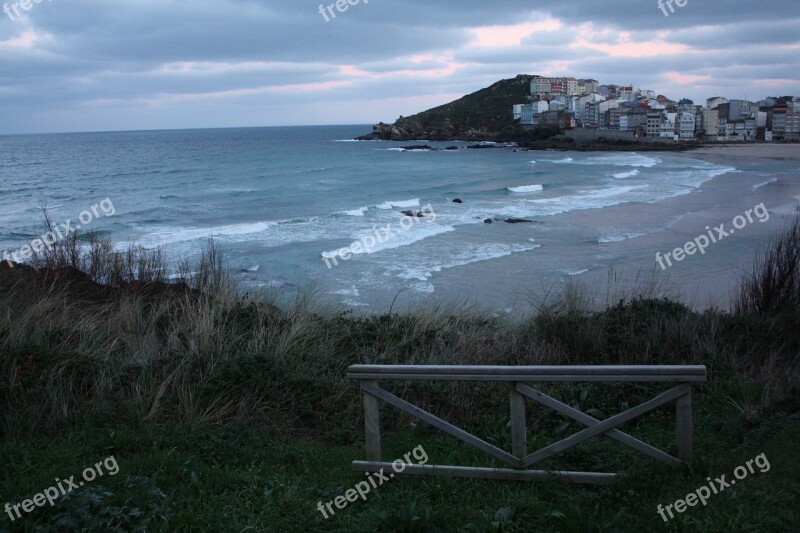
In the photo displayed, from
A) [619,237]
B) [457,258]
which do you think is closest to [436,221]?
[619,237]

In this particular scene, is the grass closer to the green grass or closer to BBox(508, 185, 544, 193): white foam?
the green grass

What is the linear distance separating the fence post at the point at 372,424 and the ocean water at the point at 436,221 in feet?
23.3

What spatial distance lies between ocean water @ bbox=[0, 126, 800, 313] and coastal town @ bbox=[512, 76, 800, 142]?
169 ft

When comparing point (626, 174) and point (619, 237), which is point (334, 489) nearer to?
point (619, 237)

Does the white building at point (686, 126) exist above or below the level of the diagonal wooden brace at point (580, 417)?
above

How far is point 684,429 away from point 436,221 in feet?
76.2

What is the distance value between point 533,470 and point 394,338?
3584 millimetres

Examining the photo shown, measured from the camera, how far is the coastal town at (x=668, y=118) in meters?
104

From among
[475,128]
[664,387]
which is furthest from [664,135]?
[664,387]

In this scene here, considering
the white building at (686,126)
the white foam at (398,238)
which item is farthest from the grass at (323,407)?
the white building at (686,126)

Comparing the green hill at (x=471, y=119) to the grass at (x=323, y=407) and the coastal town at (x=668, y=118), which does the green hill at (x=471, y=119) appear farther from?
the grass at (x=323, y=407)

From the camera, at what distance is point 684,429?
4.71 m

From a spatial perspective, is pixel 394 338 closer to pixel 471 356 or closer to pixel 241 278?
pixel 471 356

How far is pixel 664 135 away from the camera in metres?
103
